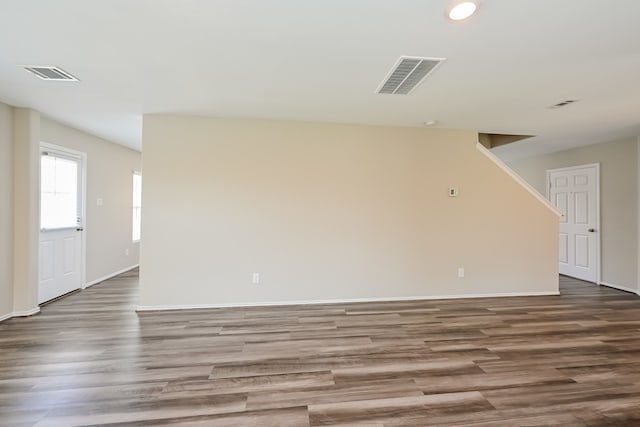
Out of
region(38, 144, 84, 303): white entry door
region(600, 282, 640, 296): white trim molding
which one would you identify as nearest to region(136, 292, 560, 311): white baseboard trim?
region(600, 282, 640, 296): white trim molding

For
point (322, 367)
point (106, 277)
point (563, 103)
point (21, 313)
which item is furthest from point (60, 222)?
point (563, 103)

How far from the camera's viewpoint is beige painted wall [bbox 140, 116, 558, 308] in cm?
379

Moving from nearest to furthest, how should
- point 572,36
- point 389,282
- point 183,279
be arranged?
point 572,36, point 183,279, point 389,282

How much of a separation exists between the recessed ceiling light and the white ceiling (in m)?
0.05

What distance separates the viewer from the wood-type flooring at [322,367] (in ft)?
6.10

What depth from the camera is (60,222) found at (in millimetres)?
4246

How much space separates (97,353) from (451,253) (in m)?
4.21

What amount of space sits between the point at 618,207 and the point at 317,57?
5625 millimetres

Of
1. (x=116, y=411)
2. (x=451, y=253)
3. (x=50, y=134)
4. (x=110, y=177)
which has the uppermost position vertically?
(x=50, y=134)

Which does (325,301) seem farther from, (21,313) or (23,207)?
(23,207)

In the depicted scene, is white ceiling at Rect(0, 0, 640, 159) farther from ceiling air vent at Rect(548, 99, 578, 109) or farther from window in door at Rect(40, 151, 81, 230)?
window in door at Rect(40, 151, 81, 230)

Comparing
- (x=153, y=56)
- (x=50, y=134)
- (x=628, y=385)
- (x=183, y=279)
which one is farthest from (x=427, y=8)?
(x=50, y=134)

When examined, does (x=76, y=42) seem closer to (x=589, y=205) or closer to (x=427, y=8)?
(x=427, y=8)

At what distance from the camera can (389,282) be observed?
4.20m
